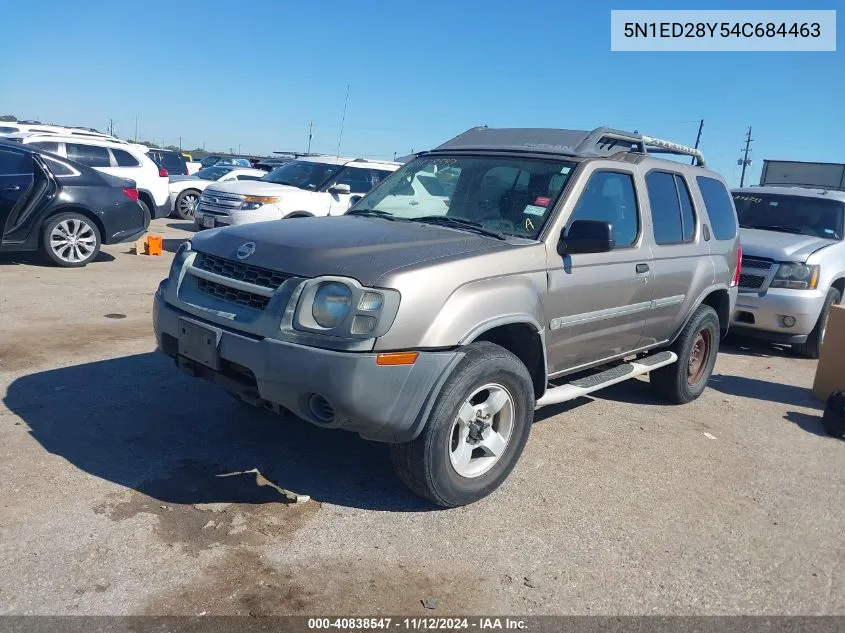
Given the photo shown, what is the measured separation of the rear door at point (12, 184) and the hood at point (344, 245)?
5.97m

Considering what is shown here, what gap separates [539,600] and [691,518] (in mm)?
1324

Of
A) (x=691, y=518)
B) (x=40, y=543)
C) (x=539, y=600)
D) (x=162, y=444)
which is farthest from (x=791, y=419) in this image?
(x=40, y=543)

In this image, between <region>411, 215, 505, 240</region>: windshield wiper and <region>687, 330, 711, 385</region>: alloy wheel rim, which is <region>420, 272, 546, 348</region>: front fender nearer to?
<region>411, 215, 505, 240</region>: windshield wiper

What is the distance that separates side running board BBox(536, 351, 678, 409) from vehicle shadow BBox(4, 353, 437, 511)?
105 cm

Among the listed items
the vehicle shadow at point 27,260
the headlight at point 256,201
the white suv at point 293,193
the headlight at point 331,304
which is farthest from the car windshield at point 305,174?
the headlight at point 331,304

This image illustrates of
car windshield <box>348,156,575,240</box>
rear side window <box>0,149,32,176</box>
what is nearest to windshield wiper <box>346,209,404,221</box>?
car windshield <box>348,156,575,240</box>

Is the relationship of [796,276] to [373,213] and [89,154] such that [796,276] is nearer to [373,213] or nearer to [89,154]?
[373,213]

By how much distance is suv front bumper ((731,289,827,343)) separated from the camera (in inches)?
307

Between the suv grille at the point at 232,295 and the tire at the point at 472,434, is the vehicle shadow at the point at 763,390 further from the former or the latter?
the suv grille at the point at 232,295

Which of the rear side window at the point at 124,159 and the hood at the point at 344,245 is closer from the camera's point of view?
the hood at the point at 344,245

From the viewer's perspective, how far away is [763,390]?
6.81m

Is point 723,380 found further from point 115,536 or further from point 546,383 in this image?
point 115,536

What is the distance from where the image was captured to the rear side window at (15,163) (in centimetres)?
905

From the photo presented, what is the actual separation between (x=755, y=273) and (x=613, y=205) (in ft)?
13.0
